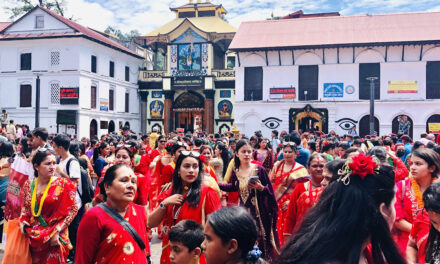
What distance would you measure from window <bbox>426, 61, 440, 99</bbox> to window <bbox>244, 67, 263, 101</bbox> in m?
10.6

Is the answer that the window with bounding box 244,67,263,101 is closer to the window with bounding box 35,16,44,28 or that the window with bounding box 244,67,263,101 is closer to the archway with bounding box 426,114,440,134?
the archway with bounding box 426,114,440,134

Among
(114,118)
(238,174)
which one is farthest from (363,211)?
(114,118)

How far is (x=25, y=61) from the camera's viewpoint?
98.3 feet

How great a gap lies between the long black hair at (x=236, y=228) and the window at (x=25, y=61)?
103ft

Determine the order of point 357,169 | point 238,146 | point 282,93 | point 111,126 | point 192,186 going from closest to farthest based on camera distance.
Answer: point 357,169 < point 192,186 < point 238,146 < point 282,93 < point 111,126

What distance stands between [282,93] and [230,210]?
25.6 m

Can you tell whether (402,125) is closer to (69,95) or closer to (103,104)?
(103,104)

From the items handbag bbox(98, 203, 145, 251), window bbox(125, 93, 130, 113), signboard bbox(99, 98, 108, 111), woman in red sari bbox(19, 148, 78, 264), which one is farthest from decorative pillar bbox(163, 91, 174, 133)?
handbag bbox(98, 203, 145, 251)

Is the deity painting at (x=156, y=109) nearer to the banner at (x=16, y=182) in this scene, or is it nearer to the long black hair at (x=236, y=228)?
the banner at (x=16, y=182)

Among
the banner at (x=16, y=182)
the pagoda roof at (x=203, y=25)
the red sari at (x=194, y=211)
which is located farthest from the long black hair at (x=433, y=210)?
the pagoda roof at (x=203, y=25)

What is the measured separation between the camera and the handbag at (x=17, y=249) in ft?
13.5

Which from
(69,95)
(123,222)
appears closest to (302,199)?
(123,222)

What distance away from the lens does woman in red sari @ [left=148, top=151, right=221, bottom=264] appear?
12.7 feet

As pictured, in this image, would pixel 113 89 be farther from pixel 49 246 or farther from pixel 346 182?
pixel 346 182
